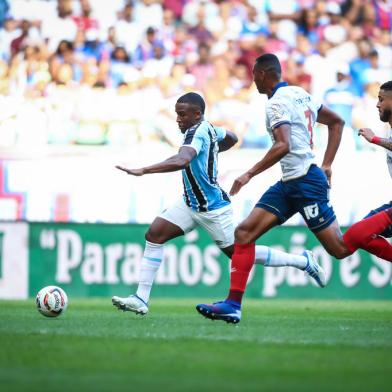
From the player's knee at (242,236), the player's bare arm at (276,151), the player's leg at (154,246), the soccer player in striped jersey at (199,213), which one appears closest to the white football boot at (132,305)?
the soccer player in striped jersey at (199,213)

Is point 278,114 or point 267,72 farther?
point 267,72

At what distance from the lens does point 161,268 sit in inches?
531

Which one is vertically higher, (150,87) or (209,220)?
(150,87)

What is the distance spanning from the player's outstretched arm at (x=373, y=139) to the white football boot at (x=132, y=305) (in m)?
2.46

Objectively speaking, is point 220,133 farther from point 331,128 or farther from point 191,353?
point 191,353

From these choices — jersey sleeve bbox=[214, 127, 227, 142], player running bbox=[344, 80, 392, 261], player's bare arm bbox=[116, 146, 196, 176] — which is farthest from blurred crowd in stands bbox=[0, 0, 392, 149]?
player's bare arm bbox=[116, 146, 196, 176]

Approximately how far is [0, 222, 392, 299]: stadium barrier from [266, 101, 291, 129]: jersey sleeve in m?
6.10

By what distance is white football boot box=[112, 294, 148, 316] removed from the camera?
8.46 meters

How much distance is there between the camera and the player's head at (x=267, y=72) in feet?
25.5

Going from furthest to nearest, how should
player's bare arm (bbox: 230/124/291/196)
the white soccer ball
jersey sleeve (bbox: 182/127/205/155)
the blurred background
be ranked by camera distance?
the blurred background
the white soccer ball
jersey sleeve (bbox: 182/127/205/155)
player's bare arm (bbox: 230/124/291/196)

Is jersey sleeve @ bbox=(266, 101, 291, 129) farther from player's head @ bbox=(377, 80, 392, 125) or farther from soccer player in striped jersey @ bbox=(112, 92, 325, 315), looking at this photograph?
player's head @ bbox=(377, 80, 392, 125)

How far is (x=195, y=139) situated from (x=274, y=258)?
132 centimetres

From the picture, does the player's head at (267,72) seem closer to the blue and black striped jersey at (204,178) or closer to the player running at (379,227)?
the player running at (379,227)

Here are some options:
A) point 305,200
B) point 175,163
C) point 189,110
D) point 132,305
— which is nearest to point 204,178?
point 189,110
